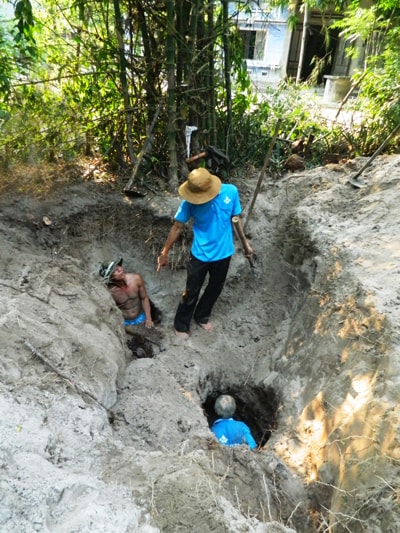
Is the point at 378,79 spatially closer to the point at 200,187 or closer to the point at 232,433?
the point at 200,187

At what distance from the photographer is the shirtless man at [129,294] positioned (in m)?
4.39

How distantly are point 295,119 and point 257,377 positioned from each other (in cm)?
396

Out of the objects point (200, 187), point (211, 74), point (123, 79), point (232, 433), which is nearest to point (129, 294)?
point (200, 187)

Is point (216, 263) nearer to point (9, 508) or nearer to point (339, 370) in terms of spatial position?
point (339, 370)

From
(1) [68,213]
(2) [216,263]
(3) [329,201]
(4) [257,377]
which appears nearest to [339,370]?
(4) [257,377]

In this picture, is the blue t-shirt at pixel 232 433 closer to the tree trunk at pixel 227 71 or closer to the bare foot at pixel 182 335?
the bare foot at pixel 182 335

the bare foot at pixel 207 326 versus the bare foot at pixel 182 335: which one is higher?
the bare foot at pixel 207 326

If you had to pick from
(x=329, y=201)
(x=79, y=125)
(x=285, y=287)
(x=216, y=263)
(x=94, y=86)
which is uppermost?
(x=94, y=86)

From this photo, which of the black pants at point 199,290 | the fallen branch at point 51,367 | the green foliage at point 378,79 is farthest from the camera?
the green foliage at point 378,79

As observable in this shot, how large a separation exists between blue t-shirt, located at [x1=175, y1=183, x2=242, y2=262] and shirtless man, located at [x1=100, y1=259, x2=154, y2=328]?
103 centimetres

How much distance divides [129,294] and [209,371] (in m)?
1.31

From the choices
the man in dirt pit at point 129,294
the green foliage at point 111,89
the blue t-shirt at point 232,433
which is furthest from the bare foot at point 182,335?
the green foliage at point 111,89

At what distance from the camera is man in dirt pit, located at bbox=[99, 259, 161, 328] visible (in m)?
4.35

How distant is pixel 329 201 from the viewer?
424 centimetres
